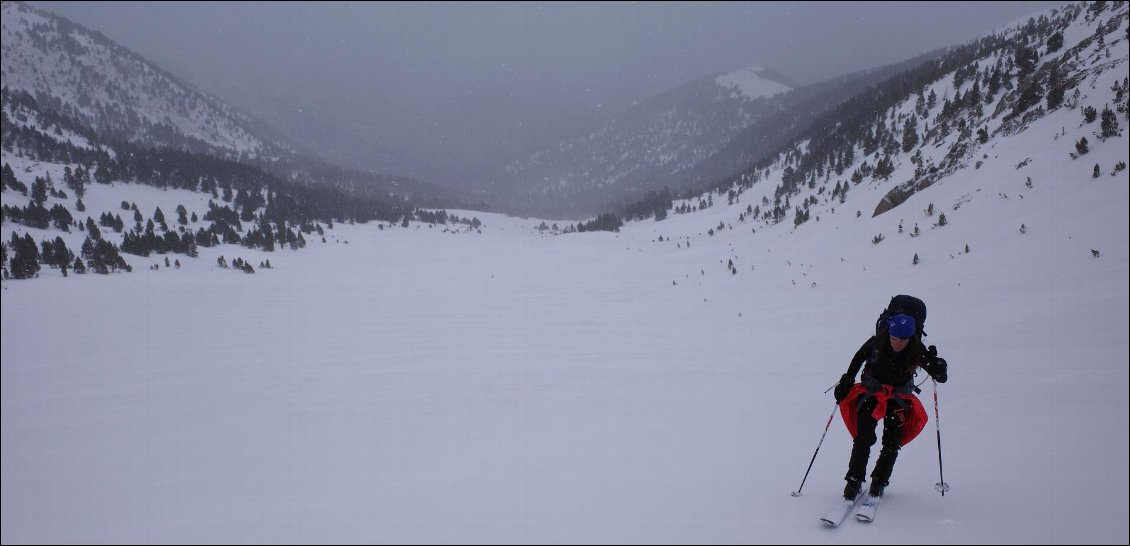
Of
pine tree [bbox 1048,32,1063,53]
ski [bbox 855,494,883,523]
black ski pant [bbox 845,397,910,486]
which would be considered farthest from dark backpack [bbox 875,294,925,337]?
pine tree [bbox 1048,32,1063,53]

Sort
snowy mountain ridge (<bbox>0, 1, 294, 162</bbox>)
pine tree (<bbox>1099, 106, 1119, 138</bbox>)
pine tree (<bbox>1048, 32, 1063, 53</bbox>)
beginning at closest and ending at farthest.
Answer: pine tree (<bbox>1099, 106, 1119, 138</bbox>), pine tree (<bbox>1048, 32, 1063, 53</bbox>), snowy mountain ridge (<bbox>0, 1, 294, 162</bbox>)

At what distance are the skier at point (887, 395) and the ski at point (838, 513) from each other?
0.05m

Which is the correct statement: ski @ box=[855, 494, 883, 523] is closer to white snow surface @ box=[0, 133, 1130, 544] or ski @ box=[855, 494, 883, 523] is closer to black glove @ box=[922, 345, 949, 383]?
white snow surface @ box=[0, 133, 1130, 544]

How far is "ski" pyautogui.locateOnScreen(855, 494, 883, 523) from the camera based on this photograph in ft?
10.8

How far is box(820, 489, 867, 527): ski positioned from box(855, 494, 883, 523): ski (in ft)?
0.20

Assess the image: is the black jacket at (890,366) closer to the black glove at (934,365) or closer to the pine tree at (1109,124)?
the black glove at (934,365)

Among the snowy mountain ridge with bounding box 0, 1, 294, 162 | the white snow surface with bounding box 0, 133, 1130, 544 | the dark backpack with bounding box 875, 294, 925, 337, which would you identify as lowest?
the white snow surface with bounding box 0, 133, 1130, 544

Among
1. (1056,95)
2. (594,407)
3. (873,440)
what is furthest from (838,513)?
(1056,95)

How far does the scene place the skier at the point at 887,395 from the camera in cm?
340

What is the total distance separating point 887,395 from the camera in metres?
3.45

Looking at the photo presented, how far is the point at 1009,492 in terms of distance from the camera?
3418 millimetres

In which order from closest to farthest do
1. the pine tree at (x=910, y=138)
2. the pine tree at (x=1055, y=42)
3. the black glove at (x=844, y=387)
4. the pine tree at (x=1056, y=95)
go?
the black glove at (x=844, y=387)
the pine tree at (x=1056, y=95)
the pine tree at (x=1055, y=42)
the pine tree at (x=910, y=138)

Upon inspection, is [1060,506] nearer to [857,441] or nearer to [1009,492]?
[1009,492]

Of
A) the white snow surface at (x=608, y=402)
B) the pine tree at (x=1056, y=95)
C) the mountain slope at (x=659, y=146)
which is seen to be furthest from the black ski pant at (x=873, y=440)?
the mountain slope at (x=659, y=146)
